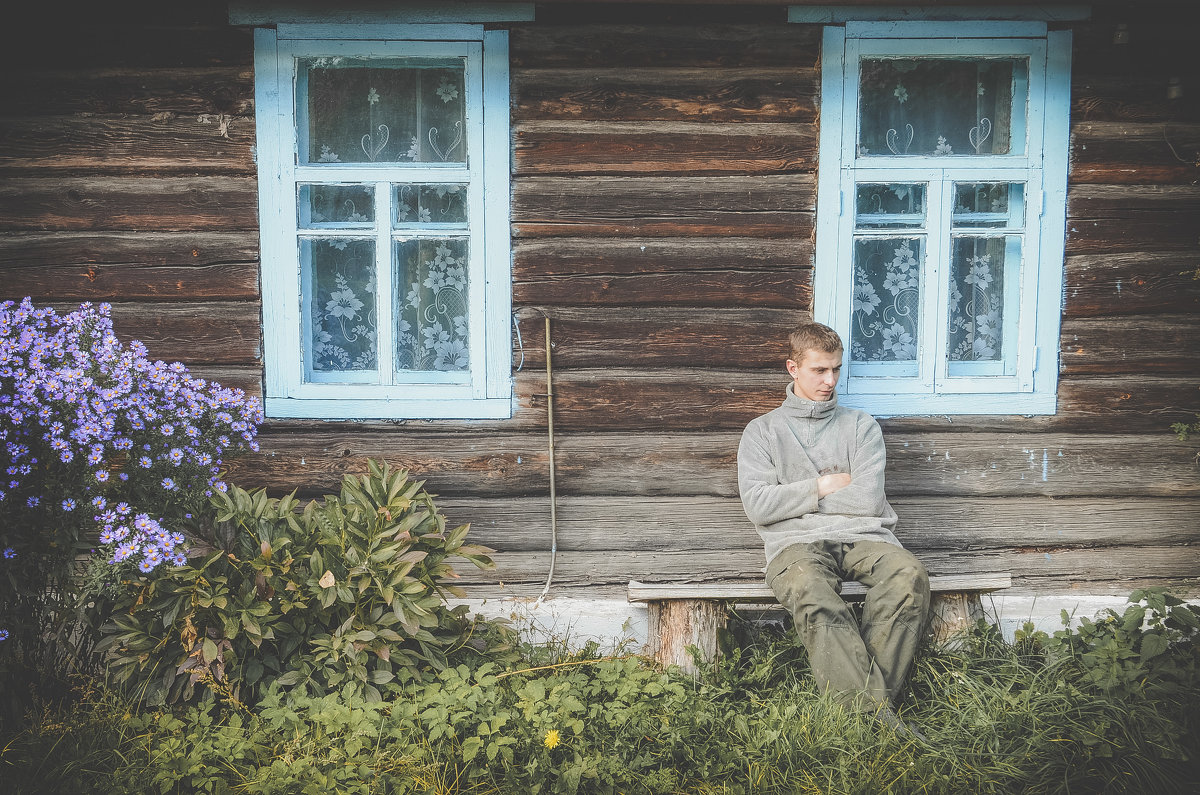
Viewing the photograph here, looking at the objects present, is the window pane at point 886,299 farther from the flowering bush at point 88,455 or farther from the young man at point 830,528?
the flowering bush at point 88,455

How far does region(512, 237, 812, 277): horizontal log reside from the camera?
141 inches

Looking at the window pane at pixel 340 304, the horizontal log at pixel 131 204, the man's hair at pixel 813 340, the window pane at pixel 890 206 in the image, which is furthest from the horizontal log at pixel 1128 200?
the horizontal log at pixel 131 204

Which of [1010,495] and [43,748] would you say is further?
[1010,495]

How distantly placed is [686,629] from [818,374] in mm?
1102

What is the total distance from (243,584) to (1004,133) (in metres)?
3.53

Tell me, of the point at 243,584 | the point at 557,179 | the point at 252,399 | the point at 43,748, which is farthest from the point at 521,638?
the point at 557,179

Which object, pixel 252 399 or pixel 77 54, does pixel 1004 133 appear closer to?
pixel 252 399

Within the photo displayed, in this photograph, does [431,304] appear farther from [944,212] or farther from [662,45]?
[944,212]

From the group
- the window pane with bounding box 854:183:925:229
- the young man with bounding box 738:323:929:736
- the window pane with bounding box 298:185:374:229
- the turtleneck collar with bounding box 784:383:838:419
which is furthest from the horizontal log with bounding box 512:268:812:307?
the window pane with bounding box 298:185:374:229

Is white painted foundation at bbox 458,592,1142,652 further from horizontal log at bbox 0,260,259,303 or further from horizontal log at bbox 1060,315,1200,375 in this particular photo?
horizontal log at bbox 0,260,259,303

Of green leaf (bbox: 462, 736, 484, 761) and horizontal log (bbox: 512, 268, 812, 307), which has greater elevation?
horizontal log (bbox: 512, 268, 812, 307)

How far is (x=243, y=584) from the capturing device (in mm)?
2934

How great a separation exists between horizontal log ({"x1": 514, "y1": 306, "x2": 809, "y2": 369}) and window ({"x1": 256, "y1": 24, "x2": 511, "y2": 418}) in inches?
8.2

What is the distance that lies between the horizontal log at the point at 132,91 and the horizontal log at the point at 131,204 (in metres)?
0.28
